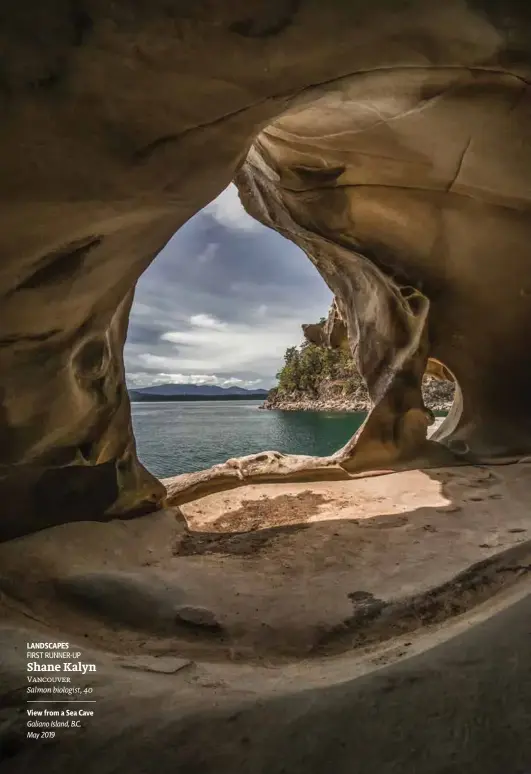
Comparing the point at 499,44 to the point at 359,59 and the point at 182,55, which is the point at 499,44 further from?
the point at 182,55

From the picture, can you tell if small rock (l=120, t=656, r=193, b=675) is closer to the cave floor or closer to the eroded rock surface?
the cave floor

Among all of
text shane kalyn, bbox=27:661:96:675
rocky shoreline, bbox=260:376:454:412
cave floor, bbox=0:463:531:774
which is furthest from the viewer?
rocky shoreline, bbox=260:376:454:412

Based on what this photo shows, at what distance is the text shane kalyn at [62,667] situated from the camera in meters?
1.66

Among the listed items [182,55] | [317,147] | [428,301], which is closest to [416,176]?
[317,147]

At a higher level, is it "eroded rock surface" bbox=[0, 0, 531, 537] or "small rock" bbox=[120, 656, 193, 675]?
"eroded rock surface" bbox=[0, 0, 531, 537]

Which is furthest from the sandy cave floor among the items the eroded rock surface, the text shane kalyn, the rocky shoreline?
the rocky shoreline

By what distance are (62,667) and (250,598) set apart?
1308 millimetres

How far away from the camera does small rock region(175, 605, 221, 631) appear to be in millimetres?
2475

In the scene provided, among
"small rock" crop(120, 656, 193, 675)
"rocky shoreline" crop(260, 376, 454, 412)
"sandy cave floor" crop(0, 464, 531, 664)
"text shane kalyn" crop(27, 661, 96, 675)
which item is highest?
"text shane kalyn" crop(27, 661, 96, 675)

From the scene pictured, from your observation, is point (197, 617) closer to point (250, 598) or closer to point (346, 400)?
point (250, 598)

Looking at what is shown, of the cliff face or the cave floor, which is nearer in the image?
the cave floor

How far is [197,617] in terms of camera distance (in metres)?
2.53

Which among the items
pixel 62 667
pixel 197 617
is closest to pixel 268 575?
pixel 197 617

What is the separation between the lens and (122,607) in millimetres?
2637
